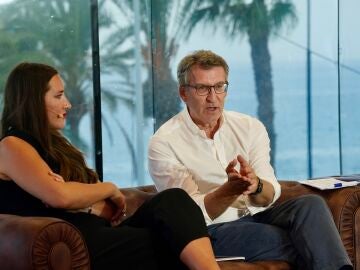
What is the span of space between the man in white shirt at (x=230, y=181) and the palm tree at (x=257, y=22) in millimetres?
1663

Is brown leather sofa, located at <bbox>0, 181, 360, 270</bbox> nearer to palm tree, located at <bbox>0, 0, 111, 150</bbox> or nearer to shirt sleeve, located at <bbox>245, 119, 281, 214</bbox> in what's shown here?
shirt sleeve, located at <bbox>245, 119, 281, 214</bbox>

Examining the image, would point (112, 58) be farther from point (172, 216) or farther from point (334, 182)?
point (172, 216)

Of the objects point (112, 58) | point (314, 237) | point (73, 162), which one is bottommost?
point (314, 237)

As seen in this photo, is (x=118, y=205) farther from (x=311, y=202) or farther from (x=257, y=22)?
(x=257, y=22)

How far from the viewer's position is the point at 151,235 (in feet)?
9.09

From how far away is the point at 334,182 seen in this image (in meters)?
3.33

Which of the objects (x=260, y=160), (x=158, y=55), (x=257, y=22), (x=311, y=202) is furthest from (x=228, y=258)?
(x=257, y=22)

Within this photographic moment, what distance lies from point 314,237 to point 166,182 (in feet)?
2.02

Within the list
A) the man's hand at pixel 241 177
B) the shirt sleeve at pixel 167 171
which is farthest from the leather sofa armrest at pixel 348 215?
the shirt sleeve at pixel 167 171

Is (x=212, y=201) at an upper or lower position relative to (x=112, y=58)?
lower

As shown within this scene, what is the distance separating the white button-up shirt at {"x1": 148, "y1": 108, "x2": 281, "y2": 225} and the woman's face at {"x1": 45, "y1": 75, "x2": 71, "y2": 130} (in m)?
0.45

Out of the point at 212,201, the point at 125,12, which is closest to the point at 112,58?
the point at 125,12

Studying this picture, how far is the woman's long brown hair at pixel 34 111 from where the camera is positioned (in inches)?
111

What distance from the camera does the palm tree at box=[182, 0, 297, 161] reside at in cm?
494
